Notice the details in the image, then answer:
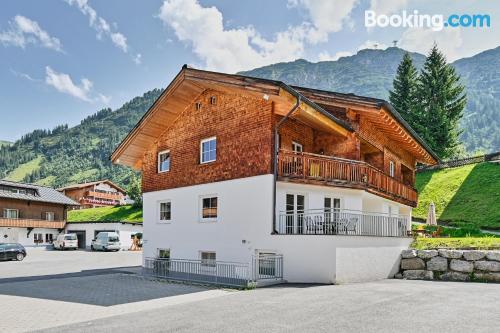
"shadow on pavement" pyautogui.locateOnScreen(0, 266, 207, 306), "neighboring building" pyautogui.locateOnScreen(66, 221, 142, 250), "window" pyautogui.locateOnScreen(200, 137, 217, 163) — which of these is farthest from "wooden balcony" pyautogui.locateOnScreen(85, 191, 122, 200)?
"window" pyautogui.locateOnScreen(200, 137, 217, 163)

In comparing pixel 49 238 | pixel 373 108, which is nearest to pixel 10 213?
pixel 49 238

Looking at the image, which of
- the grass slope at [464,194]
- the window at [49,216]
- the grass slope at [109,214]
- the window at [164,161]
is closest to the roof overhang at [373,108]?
the window at [164,161]

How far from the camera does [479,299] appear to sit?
11.3 m

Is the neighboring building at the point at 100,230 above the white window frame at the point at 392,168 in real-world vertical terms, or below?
below

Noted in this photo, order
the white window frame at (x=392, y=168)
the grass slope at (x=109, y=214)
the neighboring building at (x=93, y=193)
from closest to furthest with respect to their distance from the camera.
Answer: the white window frame at (x=392, y=168) → the grass slope at (x=109, y=214) → the neighboring building at (x=93, y=193)

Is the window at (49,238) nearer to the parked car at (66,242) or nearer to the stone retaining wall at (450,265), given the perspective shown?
the parked car at (66,242)

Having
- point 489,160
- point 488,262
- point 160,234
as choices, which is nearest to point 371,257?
point 488,262

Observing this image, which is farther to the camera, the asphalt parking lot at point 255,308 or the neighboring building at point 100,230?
the neighboring building at point 100,230

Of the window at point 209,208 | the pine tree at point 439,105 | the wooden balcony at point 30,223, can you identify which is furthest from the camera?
the pine tree at point 439,105

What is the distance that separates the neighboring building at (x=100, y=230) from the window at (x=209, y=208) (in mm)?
26149

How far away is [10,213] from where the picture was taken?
4447cm

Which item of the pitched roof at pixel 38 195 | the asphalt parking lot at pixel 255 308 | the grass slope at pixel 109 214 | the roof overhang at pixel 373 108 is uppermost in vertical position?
the roof overhang at pixel 373 108

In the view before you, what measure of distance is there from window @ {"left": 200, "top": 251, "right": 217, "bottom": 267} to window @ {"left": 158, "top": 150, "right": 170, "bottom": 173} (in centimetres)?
523

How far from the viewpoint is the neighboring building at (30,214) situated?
4384cm
